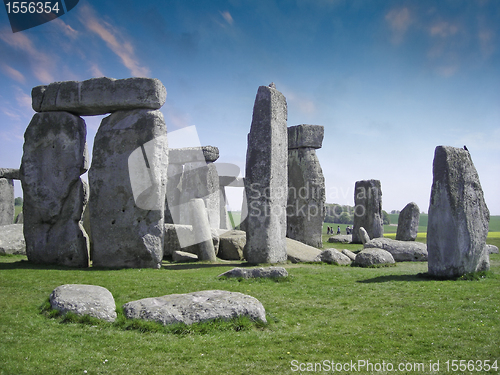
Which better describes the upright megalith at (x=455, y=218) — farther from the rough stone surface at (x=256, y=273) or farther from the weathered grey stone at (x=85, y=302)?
the weathered grey stone at (x=85, y=302)

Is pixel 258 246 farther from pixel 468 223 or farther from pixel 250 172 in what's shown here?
pixel 468 223

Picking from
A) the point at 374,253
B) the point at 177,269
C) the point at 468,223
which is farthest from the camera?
the point at 374,253

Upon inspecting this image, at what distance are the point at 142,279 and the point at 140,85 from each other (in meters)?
5.04

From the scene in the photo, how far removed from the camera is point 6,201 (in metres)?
20.1

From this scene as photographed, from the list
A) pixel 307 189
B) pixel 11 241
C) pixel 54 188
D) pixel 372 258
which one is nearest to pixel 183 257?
pixel 54 188

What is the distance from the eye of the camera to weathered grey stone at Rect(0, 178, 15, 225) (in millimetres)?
19938

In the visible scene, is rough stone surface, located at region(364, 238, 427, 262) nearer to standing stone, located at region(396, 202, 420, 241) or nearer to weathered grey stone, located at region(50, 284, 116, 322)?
standing stone, located at region(396, 202, 420, 241)

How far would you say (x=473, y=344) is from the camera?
4.62 m

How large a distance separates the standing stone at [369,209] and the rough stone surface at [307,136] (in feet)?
18.2

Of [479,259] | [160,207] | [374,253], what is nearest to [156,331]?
[160,207]

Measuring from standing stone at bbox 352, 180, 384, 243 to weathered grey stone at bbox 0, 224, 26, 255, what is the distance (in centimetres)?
1479

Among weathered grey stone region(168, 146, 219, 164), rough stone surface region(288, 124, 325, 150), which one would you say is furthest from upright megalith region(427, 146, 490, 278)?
weathered grey stone region(168, 146, 219, 164)

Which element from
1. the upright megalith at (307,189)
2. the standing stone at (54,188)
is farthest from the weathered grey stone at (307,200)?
the standing stone at (54,188)

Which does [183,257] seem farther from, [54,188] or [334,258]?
[334,258]
